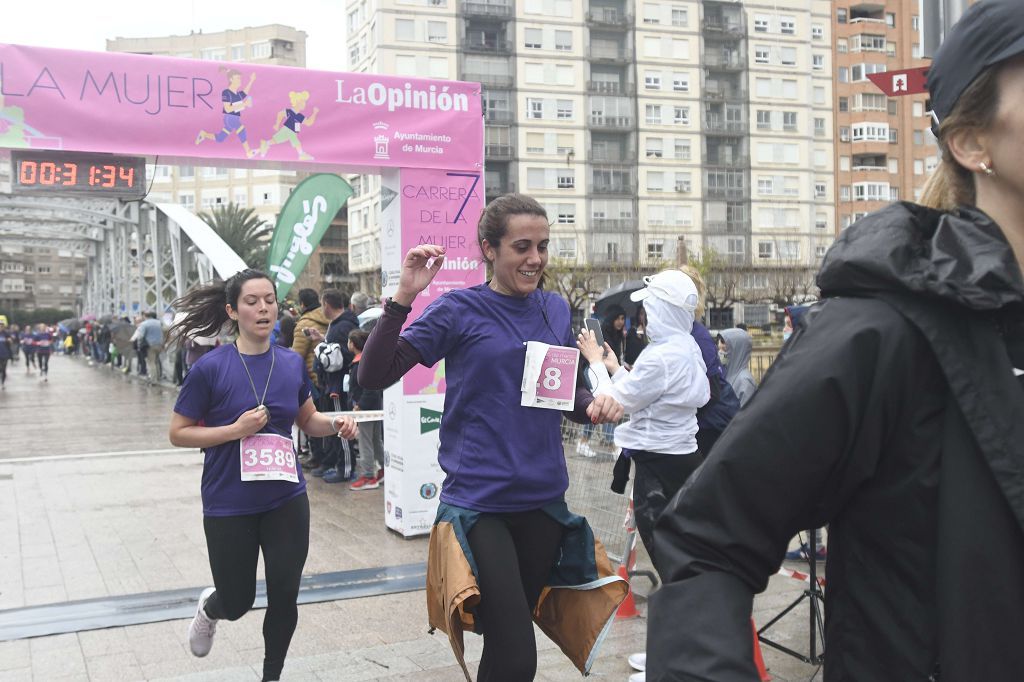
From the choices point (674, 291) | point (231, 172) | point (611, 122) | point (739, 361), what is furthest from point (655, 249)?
point (674, 291)

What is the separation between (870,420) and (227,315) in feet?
14.5

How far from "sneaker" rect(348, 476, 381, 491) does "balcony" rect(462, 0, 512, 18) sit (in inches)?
2555

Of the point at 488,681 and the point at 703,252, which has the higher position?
the point at 703,252

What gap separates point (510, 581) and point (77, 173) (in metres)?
5.51

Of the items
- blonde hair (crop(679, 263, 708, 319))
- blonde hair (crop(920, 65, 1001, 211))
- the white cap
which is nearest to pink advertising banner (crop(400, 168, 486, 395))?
blonde hair (crop(679, 263, 708, 319))

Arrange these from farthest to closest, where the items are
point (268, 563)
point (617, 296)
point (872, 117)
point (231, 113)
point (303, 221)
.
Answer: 1. point (872, 117)
2. point (617, 296)
3. point (303, 221)
4. point (231, 113)
5. point (268, 563)

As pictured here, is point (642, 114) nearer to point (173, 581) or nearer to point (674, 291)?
point (173, 581)

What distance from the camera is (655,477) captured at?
5727 mm

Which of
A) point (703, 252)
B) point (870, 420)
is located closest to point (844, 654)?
point (870, 420)

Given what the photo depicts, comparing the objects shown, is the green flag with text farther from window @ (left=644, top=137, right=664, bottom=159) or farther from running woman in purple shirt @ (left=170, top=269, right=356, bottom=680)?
window @ (left=644, top=137, right=664, bottom=159)

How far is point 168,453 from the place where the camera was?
14.3 metres

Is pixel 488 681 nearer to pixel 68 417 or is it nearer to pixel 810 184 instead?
pixel 68 417

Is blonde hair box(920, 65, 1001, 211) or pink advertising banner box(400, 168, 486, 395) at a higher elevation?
pink advertising banner box(400, 168, 486, 395)

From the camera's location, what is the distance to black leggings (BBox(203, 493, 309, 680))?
4.45 m
